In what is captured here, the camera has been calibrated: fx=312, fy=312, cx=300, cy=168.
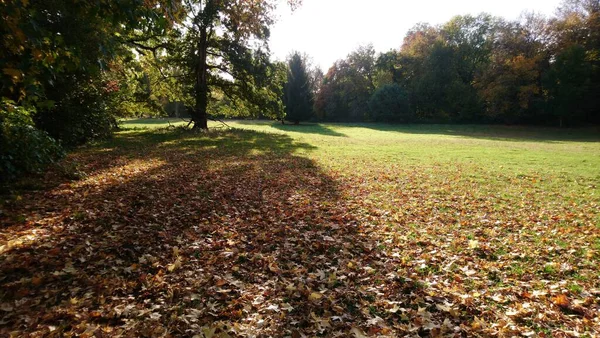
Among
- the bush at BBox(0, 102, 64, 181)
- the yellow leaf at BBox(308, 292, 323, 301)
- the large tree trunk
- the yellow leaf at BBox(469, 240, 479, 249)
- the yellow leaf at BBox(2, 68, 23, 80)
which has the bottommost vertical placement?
the yellow leaf at BBox(308, 292, 323, 301)

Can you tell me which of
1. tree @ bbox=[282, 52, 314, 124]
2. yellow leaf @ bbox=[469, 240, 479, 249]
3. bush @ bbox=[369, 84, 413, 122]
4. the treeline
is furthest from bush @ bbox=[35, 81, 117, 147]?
the treeline

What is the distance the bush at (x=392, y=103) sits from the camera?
50.4m

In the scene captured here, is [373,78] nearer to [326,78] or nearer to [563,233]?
[326,78]

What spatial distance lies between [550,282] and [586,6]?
53987mm

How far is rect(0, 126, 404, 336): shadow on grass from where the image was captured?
3264 millimetres

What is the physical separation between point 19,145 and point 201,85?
16758 millimetres

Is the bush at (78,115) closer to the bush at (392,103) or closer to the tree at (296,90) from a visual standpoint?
the tree at (296,90)

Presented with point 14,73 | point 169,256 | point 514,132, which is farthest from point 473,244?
point 514,132

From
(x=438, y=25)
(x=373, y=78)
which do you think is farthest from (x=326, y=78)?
(x=438, y=25)

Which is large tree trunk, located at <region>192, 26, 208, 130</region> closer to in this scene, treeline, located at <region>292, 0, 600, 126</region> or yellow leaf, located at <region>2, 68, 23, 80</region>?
yellow leaf, located at <region>2, 68, 23, 80</region>

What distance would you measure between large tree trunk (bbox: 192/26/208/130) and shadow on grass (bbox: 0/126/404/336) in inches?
587

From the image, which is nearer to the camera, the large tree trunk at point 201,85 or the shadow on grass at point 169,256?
the shadow on grass at point 169,256

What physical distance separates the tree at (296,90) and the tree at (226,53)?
75.7 feet

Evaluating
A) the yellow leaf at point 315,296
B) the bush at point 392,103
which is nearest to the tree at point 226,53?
the yellow leaf at point 315,296
